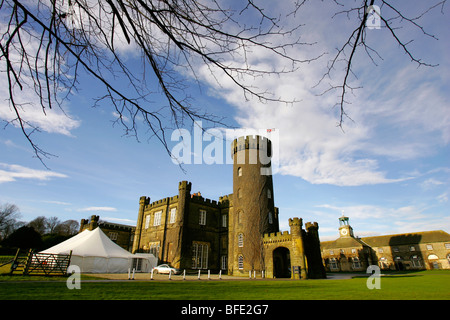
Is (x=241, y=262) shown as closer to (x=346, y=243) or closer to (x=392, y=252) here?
(x=346, y=243)


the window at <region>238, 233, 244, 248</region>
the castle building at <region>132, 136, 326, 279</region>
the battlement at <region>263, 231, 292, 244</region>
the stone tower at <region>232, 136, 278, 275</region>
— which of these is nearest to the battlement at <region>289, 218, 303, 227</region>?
the castle building at <region>132, 136, 326, 279</region>

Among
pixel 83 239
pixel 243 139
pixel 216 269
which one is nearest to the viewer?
pixel 83 239

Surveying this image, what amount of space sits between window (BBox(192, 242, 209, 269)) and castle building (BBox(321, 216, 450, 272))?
41467 mm

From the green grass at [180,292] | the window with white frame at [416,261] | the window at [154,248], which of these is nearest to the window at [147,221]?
the window at [154,248]

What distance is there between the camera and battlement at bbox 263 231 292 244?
881 inches

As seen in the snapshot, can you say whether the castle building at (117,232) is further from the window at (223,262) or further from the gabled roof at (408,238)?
the gabled roof at (408,238)

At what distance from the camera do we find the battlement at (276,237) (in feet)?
73.4

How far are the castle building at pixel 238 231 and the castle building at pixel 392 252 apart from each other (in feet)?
118

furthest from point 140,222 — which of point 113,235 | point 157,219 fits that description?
point 113,235

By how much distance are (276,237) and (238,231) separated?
4.39m
